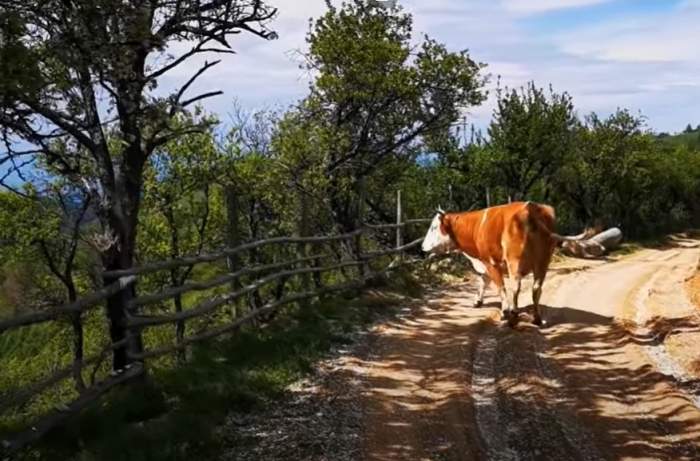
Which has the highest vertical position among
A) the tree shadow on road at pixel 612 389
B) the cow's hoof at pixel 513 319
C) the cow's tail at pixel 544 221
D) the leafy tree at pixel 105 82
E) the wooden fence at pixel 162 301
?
the leafy tree at pixel 105 82

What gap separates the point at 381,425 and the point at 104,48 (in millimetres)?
3549

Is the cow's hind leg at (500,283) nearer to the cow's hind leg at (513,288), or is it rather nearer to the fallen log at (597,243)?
the cow's hind leg at (513,288)

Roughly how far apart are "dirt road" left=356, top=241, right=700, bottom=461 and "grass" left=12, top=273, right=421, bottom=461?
72cm

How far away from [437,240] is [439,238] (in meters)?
0.06

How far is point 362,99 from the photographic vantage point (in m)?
14.1

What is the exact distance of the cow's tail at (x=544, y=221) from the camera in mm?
9703

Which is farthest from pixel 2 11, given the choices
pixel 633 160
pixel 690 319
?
pixel 633 160

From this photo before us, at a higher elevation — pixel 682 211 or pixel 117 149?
pixel 117 149

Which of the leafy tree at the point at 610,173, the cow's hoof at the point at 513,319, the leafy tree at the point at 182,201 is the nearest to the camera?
the cow's hoof at the point at 513,319

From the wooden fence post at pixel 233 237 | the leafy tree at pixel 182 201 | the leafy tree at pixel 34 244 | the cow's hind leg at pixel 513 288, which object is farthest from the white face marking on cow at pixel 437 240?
the leafy tree at pixel 34 244

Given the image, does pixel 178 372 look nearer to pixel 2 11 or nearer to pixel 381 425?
pixel 381 425

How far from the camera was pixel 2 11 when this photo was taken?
14.6ft

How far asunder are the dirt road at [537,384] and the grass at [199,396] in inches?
28.2

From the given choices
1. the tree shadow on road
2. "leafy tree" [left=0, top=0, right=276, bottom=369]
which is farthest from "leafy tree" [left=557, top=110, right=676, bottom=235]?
"leafy tree" [left=0, top=0, right=276, bottom=369]
